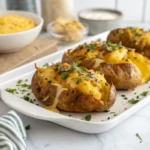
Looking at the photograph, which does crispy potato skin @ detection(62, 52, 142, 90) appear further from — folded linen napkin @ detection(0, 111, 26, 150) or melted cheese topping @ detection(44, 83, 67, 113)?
folded linen napkin @ detection(0, 111, 26, 150)

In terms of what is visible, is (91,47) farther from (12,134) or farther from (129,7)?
(129,7)

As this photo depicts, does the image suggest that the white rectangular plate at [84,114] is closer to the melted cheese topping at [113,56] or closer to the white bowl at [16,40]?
the melted cheese topping at [113,56]

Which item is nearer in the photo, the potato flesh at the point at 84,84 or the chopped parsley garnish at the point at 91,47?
the potato flesh at the point at 84,84

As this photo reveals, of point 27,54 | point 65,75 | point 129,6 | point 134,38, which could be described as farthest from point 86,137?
point 129,6

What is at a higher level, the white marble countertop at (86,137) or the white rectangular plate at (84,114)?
the white rectangular plate at (84,114)

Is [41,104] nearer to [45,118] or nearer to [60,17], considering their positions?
[45,118]

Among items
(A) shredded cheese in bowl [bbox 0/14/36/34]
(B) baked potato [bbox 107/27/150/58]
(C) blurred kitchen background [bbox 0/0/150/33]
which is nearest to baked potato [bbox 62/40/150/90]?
(B) baked potato [bbox 107/27/150/58]

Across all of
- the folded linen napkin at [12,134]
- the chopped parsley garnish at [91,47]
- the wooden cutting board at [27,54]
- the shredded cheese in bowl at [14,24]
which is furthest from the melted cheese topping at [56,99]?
the shredded cheese in bowl at [14,24]
